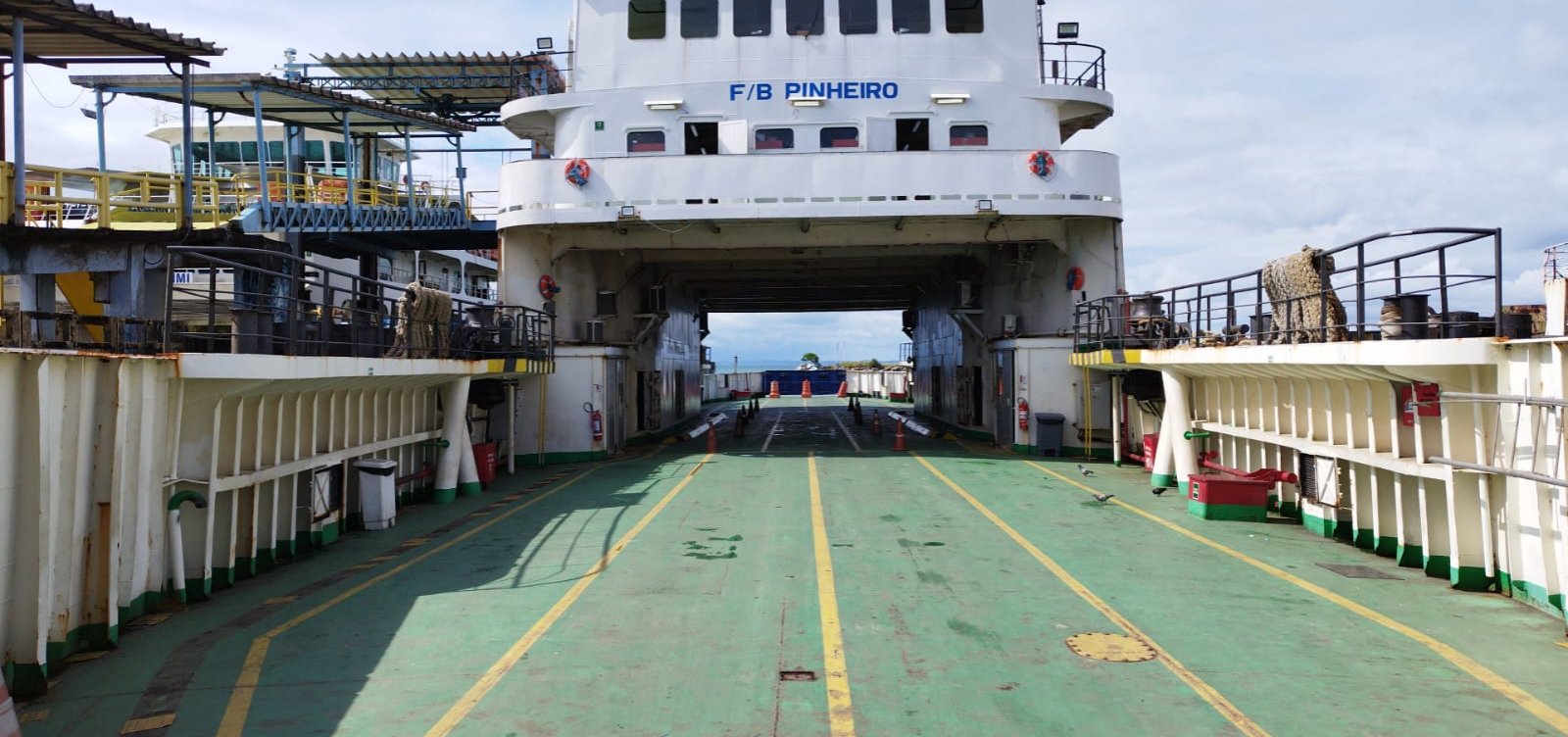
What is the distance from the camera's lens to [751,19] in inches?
819

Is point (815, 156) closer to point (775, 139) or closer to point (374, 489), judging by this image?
point (775, 139)

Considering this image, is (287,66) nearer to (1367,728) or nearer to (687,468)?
(687,468)

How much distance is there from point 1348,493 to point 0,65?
20759mm

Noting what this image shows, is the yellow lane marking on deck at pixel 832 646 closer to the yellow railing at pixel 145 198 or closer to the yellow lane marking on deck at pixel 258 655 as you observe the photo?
the yellow lane marking on deck at pixel 258 655

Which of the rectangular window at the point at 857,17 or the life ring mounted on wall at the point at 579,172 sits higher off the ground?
the rectangular window at the point at 857,17

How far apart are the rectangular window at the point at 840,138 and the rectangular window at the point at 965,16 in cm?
330

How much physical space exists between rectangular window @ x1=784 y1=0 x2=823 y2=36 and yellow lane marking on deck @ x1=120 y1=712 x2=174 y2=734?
60.2ft

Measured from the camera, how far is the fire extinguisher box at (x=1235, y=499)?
39.5 feet

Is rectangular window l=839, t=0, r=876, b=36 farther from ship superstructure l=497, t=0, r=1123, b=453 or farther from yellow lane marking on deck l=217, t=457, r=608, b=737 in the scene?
yellow lane marking on deck l=217, t=457, r=608, b=737

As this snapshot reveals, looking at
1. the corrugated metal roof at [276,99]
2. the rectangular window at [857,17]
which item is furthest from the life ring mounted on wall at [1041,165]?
the corrugated metal roof at [276,99]

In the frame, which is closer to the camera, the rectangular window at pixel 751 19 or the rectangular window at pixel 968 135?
the rectangular window at pixel 968 135

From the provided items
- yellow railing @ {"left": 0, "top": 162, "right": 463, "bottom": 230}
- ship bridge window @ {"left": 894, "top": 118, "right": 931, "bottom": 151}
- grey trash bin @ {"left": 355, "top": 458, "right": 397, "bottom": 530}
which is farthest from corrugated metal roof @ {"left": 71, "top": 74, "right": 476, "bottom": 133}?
ship bridge window @ {"left": 894, "top": 118, "right": 931, "bottom": 151}

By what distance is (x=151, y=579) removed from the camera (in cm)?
813

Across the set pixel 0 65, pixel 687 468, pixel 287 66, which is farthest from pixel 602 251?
pixel 287 66
